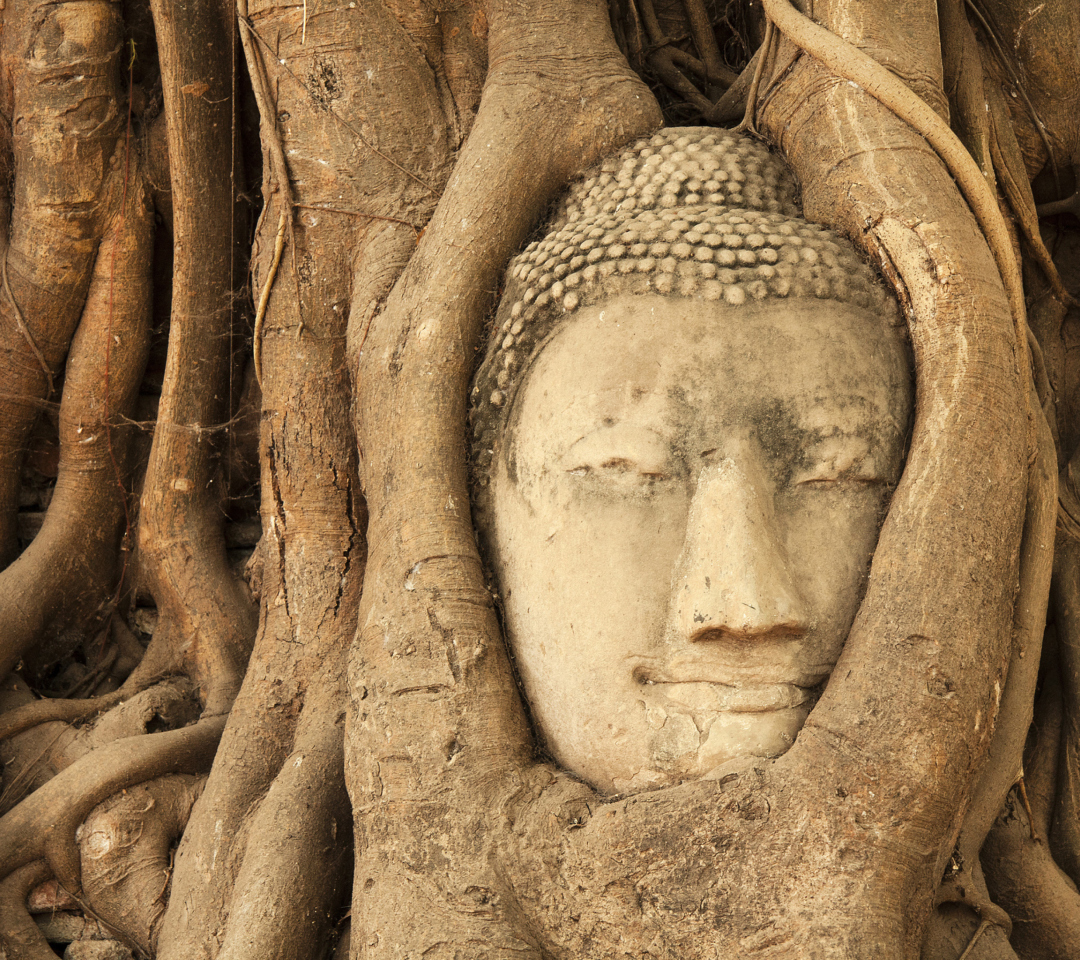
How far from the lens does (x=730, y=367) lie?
1716 mm

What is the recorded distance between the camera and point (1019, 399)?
170cm

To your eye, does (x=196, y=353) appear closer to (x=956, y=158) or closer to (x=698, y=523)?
(x=698, y=523)

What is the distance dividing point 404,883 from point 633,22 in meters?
2.04

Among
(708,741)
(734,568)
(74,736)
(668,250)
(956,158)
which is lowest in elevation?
(74,736)

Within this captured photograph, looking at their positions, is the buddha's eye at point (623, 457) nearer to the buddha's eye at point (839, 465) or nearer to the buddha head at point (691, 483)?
the buddha head at point (691, 483)

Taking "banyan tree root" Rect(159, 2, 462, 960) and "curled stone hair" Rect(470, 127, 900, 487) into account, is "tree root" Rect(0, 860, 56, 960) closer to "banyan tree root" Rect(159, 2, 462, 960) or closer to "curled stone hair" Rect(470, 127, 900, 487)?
"banyan tree root" Rect(159, 2, 462, 960)

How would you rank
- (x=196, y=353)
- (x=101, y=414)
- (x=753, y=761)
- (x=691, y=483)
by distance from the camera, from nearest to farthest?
(x=753, y=761)
(x=691, y=483)
(x=196, y=353)
(x=101, y=414)

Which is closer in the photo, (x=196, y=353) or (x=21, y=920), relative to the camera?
(x=21, y=920)

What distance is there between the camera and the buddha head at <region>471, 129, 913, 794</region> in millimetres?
1622

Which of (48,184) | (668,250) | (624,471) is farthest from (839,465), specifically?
(48,184)

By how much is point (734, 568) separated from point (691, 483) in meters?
0.18

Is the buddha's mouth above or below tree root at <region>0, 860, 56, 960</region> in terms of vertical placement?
above

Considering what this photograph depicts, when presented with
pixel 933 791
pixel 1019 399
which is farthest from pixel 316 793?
pixel 1019 399

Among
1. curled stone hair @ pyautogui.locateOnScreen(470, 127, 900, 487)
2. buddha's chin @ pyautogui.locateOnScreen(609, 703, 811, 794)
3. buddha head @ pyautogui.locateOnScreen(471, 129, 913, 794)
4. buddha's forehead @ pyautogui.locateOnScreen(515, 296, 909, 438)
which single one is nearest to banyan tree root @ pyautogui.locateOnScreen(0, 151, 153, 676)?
curled stone hair @ pyautogui.locateOnScreen(470, 127, 900, 487)
